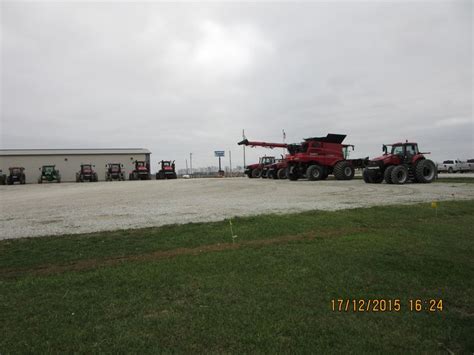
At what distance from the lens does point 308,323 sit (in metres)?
3.47

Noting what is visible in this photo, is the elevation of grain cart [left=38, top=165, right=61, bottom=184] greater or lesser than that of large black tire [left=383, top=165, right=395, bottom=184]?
greater

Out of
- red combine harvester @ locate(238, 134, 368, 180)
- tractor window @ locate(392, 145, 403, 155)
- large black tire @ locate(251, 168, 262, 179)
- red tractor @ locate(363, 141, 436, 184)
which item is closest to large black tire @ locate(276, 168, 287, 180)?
red combine harvester @ locate(238, 134, 368, 180)

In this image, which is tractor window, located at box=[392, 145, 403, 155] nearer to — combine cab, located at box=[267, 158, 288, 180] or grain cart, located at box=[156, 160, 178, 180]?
combine cab, located at box=[267, 158, 288, 180]

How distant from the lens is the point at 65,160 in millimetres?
55219

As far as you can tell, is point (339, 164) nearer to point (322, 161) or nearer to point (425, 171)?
point (322, 161)

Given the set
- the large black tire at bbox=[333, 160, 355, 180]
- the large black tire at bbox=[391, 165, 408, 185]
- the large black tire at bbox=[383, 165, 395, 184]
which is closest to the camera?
the large black tire at bbox=[391, 165, 408, 185]

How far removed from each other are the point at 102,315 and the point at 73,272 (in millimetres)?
1780

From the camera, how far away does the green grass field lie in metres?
3.20

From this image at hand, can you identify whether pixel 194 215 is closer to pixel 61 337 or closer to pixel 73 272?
pixel 73 272

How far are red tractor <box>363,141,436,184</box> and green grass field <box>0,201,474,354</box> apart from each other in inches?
609
